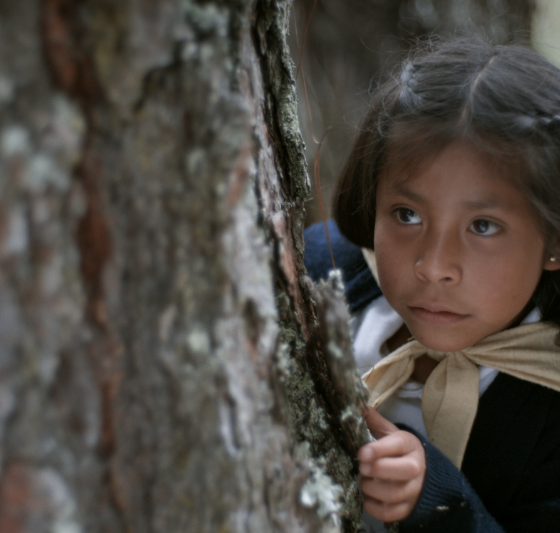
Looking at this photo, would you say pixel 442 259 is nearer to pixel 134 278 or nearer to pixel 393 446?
pixel 393 446

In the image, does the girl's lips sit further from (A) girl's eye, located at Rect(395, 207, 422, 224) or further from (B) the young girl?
(A) girl's eye, located at Rect(395, 207, 422, 224)

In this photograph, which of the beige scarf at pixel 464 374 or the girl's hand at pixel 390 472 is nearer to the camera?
the girl's hand at pixel 390 472

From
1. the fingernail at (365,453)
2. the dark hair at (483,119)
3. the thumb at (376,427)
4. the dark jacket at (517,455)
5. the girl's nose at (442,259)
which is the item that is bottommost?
the dark jacket at (517,455)

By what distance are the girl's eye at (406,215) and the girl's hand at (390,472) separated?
0.46 m

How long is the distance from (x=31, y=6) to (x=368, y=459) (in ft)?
2.18

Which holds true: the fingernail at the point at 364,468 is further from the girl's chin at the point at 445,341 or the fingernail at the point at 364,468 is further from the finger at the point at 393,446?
the girl's chin at the point at 445,341

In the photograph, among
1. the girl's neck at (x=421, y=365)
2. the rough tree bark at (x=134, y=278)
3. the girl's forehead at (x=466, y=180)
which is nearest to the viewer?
the rough tree bark at (x=134, y=278)

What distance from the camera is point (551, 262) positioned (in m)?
1.11

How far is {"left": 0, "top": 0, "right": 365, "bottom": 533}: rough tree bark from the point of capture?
0.36 m

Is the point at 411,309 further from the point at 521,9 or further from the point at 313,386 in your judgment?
the point at 521,9

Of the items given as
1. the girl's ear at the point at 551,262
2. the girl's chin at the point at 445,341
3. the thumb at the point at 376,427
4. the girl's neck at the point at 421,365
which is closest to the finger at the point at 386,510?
the thumb at the point at 376,427

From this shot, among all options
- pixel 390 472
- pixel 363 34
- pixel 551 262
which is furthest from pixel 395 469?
pixel 363 34

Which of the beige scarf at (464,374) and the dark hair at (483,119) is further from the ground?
the dark hair at (483,119)

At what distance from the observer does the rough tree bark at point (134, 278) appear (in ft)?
1.17
